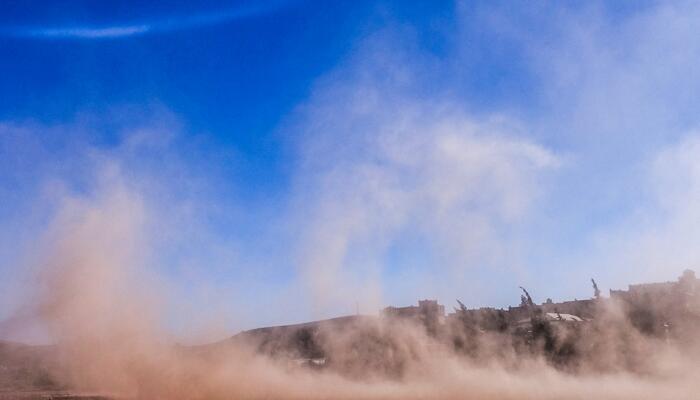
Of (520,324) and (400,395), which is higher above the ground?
(520,324)

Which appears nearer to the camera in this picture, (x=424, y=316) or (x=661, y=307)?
(x=661, y=307)

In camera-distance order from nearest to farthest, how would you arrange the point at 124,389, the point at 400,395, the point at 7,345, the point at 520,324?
the point at 400,395 → the point at 124,389 → the point at 520,324 → the point at 7,345

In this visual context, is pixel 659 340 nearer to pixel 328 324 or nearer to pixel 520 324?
pixel 520 324

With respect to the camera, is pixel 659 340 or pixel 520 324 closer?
pixel 659 340

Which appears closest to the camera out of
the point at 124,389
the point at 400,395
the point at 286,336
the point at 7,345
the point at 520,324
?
the point at 400,395

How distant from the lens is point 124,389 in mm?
25594

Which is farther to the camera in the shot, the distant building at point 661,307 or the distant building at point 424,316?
the distant building at point 424,316

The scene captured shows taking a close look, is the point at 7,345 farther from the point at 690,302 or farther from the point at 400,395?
the point at 690,302

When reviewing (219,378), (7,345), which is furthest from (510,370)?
(7,345)

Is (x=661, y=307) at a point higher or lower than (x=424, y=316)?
lower

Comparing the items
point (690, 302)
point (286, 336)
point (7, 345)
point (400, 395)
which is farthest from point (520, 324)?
point (7, 345)

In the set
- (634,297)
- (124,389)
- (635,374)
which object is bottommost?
(635,374)

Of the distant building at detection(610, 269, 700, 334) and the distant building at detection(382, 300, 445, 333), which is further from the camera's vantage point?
the distant building at detection(382, 300, 445, 333)

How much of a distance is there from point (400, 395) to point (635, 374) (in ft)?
40.6
